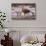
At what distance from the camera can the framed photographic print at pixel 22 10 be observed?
14.9ft

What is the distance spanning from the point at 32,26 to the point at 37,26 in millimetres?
152

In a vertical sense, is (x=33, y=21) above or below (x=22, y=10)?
below

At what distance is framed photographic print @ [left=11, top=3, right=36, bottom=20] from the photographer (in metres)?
4.55

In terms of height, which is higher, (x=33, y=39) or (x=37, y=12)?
(x=37, y=12)

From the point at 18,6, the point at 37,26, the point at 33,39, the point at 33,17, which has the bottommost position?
the point at 33,39

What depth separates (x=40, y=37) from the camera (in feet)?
14.2

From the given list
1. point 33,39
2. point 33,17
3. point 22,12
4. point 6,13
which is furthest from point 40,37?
point 6,13

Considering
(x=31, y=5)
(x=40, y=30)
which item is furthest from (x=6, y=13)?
(x=40, y=30)

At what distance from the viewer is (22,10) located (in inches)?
181

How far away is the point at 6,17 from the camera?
14.9ft

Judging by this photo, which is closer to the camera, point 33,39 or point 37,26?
point 33,39

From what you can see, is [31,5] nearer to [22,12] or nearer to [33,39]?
[22,12]

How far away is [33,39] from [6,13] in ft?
3.80

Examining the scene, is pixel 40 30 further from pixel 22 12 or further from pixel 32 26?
pixel 22 12
